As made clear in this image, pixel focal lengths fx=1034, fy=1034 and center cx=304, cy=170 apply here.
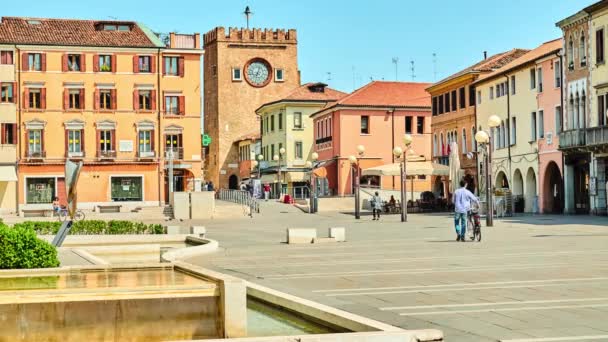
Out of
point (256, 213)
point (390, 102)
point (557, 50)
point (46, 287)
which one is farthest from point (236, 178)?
point (46, 287)

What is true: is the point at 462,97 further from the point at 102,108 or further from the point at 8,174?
the point at 8,174

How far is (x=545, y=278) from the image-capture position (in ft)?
54.6

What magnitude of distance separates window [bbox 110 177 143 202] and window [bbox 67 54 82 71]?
801cm

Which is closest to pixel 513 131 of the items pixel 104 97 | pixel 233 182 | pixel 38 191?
pixel 104 97

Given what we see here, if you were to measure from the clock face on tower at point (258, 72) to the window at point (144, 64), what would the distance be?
44435mm

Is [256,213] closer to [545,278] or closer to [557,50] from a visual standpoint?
[557,50]

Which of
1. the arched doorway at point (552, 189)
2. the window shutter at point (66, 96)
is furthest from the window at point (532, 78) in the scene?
the window shutter at point (66, 96)

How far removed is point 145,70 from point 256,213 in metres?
17.2

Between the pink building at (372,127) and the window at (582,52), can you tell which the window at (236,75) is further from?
the window at (582,52)

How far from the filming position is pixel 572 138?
1966 inches

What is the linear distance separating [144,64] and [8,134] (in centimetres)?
1044

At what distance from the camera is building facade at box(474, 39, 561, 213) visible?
5525 centimetres

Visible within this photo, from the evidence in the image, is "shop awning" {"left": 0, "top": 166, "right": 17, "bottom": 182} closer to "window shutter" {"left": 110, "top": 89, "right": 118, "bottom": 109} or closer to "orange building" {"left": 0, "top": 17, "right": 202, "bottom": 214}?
"orange building" {"left": 0, "top": 17, "right": 202, "bottom": 214}

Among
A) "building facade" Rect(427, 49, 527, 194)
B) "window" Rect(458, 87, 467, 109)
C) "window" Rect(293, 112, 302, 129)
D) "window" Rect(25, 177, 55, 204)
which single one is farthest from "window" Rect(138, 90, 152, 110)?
"window" Rect(293, 112, 302, 129)
